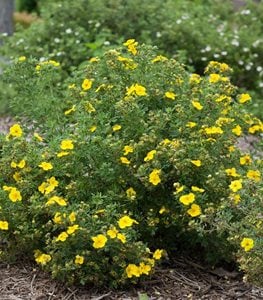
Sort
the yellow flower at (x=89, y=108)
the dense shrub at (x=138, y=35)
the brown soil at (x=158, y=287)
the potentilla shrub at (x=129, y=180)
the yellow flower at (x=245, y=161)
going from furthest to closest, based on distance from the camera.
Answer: the dense shrub at (x=138, y=35) < the yellow flower at (x=245, y=161) < the yellow flower at (x=89, y=108) < the brown soil at (x=158, y=287) < the potentilla shrub at (x=129, y=180)

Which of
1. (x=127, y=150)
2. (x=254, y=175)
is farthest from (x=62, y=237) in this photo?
(x=254, y=175)

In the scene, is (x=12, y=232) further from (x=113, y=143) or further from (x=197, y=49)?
(x=197, y=49)

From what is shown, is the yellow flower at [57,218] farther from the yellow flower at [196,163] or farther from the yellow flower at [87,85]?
the yellow flower at [87,85]

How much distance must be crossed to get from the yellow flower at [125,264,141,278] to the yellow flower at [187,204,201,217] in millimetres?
374

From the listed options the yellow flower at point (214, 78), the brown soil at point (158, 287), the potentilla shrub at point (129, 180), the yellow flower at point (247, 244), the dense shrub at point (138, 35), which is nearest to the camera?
the yellow flower at point (247, 244)

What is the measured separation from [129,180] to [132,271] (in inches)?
20.3

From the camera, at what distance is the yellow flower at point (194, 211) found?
3921mm

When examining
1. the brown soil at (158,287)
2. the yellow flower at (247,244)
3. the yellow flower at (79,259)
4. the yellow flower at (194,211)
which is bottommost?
the brown soil at (158,287)

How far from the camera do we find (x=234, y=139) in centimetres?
447

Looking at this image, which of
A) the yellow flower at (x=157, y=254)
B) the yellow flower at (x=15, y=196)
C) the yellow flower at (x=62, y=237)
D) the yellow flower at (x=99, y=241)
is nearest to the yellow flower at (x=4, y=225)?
the yellow flower at (x=15, y=196)

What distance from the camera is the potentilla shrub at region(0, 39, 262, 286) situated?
152 inches

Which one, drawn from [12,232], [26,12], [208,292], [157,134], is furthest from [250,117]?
[26,12]

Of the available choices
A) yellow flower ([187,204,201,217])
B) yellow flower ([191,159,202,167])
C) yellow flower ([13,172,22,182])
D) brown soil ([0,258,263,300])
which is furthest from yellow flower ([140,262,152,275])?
yellow flower ([13,172,22,182])

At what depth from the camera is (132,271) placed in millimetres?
3875
